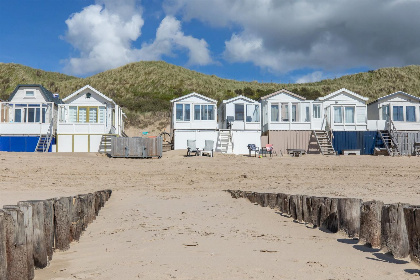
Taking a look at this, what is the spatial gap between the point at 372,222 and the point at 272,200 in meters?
6.04

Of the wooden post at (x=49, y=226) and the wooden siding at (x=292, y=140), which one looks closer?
the wooden post at (x=49, y=226)

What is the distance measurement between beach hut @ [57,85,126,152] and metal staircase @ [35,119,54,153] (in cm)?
82

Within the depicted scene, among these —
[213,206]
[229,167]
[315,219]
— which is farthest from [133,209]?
[229,167]

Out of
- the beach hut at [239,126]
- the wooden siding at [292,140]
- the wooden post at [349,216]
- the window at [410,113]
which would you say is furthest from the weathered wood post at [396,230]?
the window at [410,113]

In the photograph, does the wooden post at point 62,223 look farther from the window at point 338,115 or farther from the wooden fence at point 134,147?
the window at point 338,115

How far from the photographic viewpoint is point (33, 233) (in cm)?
545

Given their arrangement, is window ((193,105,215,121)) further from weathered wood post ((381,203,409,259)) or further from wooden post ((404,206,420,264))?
wooden post ((404,206,420,264))

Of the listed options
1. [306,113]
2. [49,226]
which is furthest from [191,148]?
[49,226]

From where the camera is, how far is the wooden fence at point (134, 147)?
29812 millimetres

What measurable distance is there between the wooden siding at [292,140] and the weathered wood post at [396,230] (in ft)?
101

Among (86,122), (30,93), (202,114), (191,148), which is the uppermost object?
(30,93)

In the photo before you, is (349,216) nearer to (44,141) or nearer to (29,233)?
(29,233)

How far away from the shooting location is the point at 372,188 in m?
18.1

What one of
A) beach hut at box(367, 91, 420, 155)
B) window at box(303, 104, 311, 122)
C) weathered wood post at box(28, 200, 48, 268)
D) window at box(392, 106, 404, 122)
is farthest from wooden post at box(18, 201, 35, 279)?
window at box(392, 106, 404, 122)
